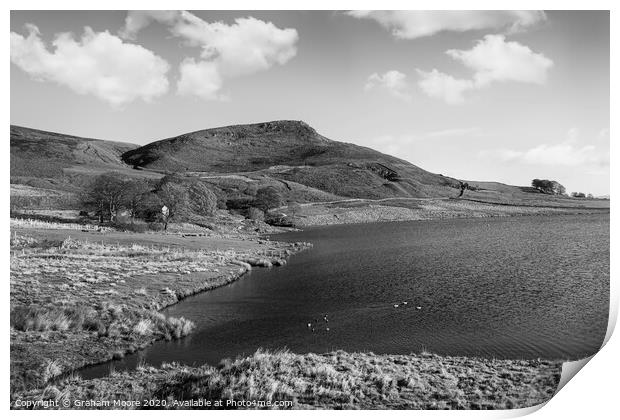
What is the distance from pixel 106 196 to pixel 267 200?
49.3m

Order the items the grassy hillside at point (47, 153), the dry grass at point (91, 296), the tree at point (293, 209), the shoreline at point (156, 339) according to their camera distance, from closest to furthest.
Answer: the shoreline at point (156, 339), the dry grass at point (91, 296), the grassy hillside at point (47, 153), the tree at point (293, 209)

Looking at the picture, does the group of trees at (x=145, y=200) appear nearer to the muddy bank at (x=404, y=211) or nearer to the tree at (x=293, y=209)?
the tree at (x=293, y=209)

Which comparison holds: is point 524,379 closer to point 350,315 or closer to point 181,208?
point 350,315

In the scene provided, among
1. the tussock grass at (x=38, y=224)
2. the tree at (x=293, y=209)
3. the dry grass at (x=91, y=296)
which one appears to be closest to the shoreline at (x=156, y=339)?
the dry grass at (x=91, y=296)

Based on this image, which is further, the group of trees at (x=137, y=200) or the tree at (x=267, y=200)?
the tree at (x=267, y=200)

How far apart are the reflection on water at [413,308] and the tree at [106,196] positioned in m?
32.6

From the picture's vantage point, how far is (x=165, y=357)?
59.2 ft

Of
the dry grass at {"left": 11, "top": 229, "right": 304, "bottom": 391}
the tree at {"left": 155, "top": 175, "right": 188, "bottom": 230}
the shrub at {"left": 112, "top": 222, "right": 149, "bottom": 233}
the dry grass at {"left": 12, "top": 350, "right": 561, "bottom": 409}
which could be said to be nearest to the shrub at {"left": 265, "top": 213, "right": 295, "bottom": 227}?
the tree at {"left": 155, "top": 175, "right": 188, "bottom": 230}

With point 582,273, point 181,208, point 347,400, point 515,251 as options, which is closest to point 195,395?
point 347,400

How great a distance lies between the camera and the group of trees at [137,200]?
6125 cm

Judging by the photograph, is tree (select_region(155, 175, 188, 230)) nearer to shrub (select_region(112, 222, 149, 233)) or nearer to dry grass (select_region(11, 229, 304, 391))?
shrub (select_region(112, 222, 149, 233))

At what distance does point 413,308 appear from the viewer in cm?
2514

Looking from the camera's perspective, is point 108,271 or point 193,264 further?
point 193,264

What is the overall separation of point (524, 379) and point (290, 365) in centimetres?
778
